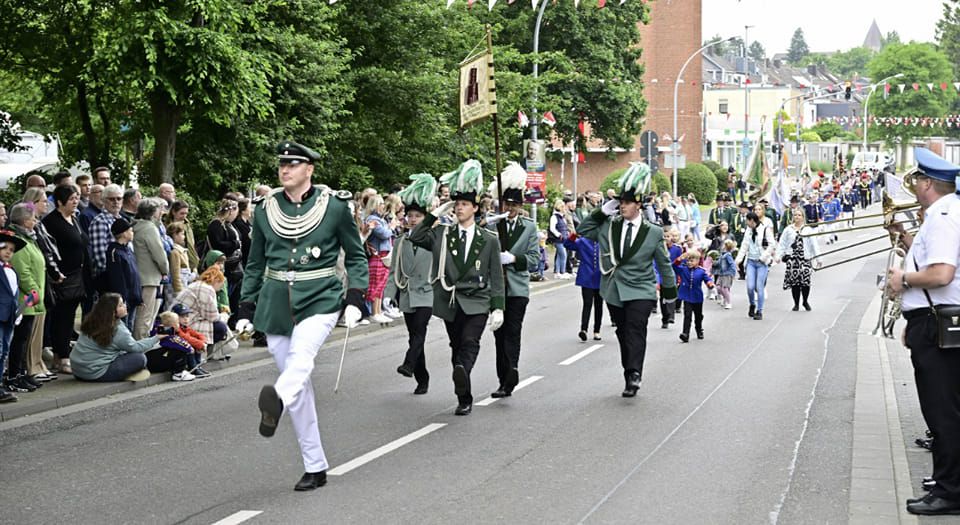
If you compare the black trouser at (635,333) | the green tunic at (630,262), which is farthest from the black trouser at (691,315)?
the black trouser at (635,333)

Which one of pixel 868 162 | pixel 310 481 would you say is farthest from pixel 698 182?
pixel 310 481

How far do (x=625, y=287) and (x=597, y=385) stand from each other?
1256mm

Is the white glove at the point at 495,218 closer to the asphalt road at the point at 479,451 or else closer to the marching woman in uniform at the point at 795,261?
the asphalt road at the point at 479,451

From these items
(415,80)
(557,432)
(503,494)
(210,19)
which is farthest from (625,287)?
(415,80)

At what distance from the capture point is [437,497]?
25.2ft

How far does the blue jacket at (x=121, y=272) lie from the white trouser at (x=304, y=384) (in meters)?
5.93

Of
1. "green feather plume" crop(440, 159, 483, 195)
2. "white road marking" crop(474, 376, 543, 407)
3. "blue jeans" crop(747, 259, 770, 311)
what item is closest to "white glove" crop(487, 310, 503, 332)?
"white road marking" crop(474, 376, 543, 407)

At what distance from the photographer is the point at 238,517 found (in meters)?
7.20

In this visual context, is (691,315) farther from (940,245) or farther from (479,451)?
(940,245)

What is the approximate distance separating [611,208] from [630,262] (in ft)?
1.80

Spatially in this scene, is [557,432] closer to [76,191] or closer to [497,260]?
[497,260]

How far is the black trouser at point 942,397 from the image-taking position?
23.8ft

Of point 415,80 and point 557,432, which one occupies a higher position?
point 415,80

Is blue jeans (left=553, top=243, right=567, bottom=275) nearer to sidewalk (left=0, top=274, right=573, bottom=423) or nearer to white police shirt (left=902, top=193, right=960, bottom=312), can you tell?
sidewalk (left=0, top=274, right=573, bottom=423)
